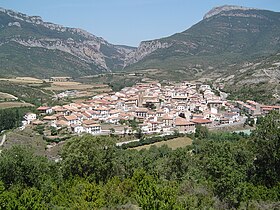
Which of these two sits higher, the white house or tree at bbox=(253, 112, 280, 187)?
tree at bbox=(253, 112, 280, 187)

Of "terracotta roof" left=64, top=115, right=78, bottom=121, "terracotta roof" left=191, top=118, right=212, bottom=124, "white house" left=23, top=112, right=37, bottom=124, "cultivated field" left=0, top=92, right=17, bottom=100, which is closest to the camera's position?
"terracotta roof" left=64, top=115, right=78, bottom=121

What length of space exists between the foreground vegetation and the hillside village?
90.5ft

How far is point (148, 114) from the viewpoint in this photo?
210ft

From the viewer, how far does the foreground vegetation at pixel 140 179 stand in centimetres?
1534

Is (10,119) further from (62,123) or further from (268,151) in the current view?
(268,151)

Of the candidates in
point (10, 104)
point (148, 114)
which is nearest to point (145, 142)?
point (148, 114)

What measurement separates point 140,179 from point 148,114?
4320cm

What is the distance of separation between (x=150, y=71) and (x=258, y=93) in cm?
6181

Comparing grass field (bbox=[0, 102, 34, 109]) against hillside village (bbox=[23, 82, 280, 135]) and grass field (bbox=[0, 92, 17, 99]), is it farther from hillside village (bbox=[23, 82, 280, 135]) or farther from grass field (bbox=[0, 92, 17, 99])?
grass field (bbox=[0, 92, 17, 99])

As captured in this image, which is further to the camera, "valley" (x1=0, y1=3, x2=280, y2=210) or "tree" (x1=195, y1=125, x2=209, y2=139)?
"tree" (x1=195, y1=125, x2=209, y2=139)

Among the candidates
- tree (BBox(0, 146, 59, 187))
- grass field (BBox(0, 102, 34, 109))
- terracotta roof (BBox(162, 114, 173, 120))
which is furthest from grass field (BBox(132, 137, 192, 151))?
grass field (BBox(0, 102, 34, 109))

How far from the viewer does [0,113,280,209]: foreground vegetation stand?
15344 mm

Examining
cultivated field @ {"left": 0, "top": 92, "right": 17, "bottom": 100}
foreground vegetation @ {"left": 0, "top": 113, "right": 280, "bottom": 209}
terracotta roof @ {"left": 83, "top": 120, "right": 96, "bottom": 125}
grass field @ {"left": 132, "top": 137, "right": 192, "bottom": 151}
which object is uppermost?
foreground vegetation @ {"left": 0, "top": 113, "right": 280, "bottom": 209}

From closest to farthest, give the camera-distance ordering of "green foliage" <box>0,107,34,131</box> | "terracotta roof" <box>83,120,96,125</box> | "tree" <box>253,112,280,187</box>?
"tree" <box>253,112,280,187</box> < "terracotta roof" <box>83,120,96,125</box> < "green foliage" <box>0,107,34,131</box>
